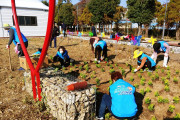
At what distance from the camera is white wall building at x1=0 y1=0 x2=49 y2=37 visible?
16812mm

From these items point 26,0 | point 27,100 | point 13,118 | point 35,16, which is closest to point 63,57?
point 27,100

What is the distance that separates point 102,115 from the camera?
3.18 metres

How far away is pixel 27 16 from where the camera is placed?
18.0 m

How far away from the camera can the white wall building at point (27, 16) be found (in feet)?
55.2

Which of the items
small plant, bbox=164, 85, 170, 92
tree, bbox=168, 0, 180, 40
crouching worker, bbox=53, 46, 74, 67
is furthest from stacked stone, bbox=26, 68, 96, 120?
tree, bbox=168, 0, 180, 40

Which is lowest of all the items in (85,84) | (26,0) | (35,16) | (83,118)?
(83,118)

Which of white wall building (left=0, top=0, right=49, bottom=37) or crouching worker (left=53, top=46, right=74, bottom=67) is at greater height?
white wall building (left=0, top=0, right=49, bottom=37)

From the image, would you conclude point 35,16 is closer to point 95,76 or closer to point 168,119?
point 95,76

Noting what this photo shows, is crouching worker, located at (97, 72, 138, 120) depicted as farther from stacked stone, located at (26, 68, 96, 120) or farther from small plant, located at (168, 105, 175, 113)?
small plant, located at (168, 105, 175, 113)

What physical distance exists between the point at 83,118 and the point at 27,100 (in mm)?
1663

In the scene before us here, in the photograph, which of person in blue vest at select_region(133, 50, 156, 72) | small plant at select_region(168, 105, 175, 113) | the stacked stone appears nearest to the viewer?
the stacked stone

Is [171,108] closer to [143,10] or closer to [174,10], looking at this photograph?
[174,10]

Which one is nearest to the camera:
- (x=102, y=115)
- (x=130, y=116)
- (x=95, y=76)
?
(x=130, y=116)

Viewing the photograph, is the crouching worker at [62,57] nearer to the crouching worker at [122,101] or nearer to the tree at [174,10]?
the crouching worker at [122,101]
